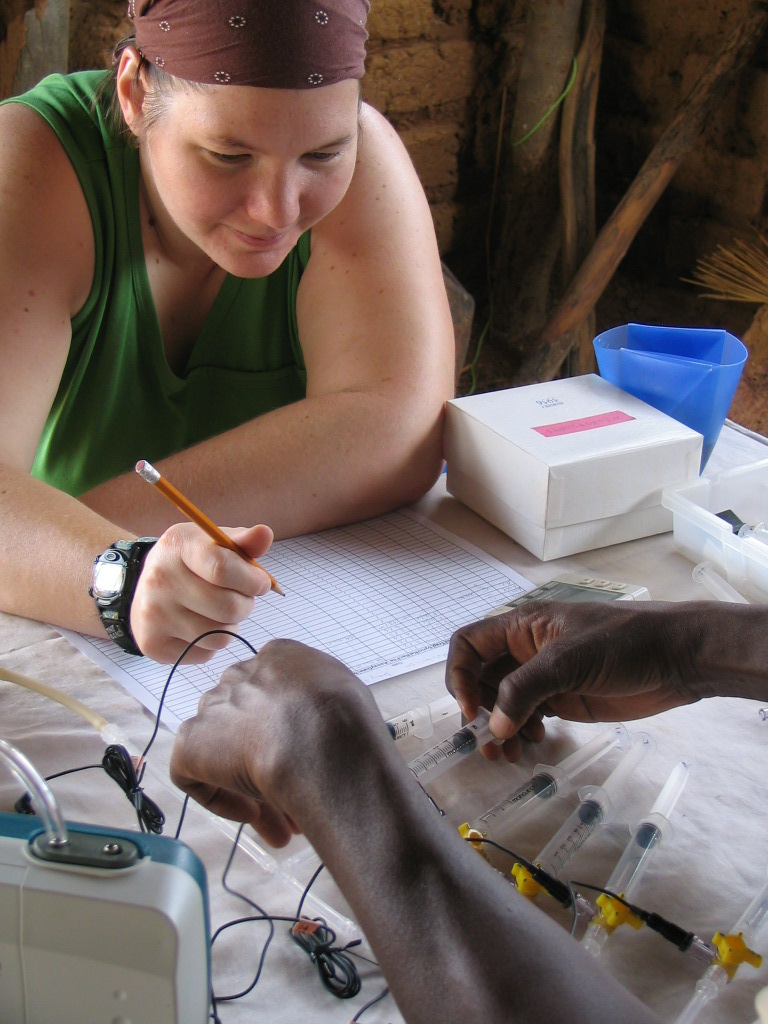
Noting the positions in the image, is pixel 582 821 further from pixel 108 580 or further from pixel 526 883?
pixel 108 580

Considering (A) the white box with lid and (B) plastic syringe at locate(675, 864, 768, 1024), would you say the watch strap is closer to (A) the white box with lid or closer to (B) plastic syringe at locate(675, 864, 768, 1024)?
(A) the white box with lid

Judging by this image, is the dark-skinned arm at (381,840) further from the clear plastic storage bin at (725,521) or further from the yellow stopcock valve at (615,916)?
the clear plastic storage bin at (725,521)

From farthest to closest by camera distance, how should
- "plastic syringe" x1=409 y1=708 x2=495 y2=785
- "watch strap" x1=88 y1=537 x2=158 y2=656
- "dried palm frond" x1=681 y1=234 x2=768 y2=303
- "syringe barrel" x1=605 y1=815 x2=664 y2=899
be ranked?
"dried palm frond" x1=681 y1=234 x2=768 y2=303 < "watch strap" x1=88 y1=537 x2=158 y2=656 < "plastic syringe" x1=409 y1=708 x2=495 y2=785 < "syringe barrel" x1=605 y1=815 x2=664 y2=899

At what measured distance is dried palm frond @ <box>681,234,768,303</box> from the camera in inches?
98.6

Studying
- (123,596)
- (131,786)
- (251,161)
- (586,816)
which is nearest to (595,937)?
(586,816)

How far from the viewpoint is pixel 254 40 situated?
958mm

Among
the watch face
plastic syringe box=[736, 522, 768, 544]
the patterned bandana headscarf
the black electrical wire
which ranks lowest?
the black electrical wire

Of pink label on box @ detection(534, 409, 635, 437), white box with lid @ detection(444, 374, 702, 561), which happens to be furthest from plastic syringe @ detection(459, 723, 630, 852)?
pink label on box @ detection(534, 409, 635, 437)

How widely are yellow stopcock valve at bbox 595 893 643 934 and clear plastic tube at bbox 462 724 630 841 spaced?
11cm

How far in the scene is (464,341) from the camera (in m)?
2.65

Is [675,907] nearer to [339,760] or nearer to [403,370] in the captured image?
[339,760]

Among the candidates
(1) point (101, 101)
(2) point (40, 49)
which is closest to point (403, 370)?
(1) point (101, 101)

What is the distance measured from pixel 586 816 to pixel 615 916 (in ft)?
0.37

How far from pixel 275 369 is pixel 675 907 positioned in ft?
3.22
